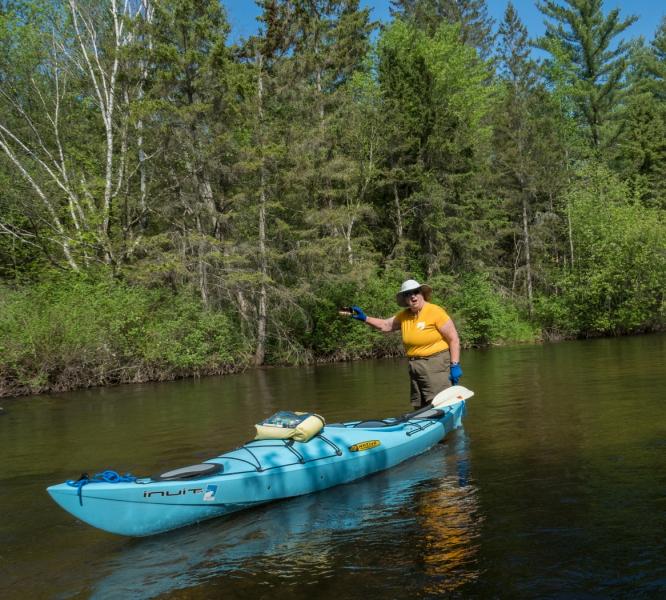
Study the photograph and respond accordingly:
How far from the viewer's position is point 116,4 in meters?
22.5

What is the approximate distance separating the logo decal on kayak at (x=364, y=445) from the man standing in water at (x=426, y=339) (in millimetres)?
1505

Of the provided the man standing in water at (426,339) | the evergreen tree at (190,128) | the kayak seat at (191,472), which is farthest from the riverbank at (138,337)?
the kayak seat at (191,472)

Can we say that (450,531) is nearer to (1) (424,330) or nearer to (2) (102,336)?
(1) (424,330)

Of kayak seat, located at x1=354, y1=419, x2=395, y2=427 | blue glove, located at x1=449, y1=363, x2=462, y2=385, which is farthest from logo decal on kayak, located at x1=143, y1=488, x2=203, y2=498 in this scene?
blue glove, located at x1=449, y1=363, x2=462, y2=385

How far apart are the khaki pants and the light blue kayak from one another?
0.52m

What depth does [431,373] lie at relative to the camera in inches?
312

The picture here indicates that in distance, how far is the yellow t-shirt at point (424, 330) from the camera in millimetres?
7754

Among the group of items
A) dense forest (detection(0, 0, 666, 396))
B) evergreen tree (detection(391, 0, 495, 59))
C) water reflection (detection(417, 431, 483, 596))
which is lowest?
water reflection (detection(417, 431, 483, 596))

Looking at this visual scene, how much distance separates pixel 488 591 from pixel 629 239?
94.3ft

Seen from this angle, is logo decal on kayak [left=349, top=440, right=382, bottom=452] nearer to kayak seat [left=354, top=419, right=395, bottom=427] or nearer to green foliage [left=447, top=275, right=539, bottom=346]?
kayak seat [left=354, top=419, right=395, bottom=427]

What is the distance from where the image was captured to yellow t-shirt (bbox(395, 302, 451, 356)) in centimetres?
775

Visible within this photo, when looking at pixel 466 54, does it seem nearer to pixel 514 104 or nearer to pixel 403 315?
pixel 514 104

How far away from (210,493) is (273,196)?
19350 mm

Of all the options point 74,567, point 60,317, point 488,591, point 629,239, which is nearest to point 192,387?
point 60,317
